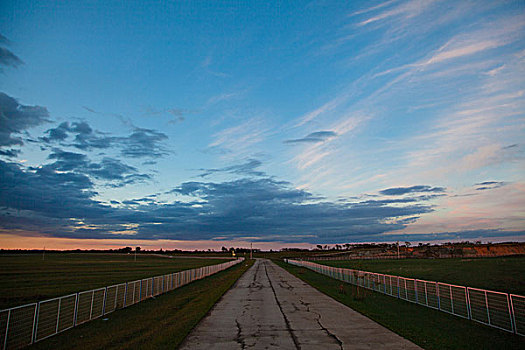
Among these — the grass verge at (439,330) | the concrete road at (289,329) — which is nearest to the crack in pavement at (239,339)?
the concrete road at (289,329)

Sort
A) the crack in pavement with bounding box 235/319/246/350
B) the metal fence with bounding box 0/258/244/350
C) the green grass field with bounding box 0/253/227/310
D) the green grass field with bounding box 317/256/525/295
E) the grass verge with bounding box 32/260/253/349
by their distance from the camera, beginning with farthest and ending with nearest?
the green grass field with bounding box 317/256/525/295
the green grass field with bounding box 0/253/227/310
the metal fence with bounding box 0/258/244/350
the grass verge with bounding box 32/260/253/349
the crack in pavement with bounding box 235/319/246/350

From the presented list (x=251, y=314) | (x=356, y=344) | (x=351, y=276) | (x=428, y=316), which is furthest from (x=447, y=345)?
(x=351, y=276)

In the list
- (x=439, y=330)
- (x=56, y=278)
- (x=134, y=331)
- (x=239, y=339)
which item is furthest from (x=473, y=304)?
(x=56, y=278)

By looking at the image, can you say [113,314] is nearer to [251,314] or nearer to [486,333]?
[251,314]

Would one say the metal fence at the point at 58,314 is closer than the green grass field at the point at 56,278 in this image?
Yes

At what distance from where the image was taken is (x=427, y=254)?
13588 centimetres

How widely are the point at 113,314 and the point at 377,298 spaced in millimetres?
15200

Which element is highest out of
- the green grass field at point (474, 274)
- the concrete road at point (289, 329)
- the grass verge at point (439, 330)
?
the concrete road at point (289, 329)

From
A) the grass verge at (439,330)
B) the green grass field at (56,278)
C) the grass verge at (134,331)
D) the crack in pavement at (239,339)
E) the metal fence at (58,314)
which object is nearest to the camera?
the crack in pavement at (239,339)

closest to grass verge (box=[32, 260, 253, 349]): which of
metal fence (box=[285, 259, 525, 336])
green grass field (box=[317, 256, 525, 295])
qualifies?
metal fence (box=[285, 259, 525, 336])

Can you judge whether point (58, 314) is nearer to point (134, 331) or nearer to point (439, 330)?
point (134, 331)

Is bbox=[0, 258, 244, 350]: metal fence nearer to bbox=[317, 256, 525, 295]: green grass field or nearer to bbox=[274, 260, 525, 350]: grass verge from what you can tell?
bbox=[274, 260, 525, 350]: grass verge

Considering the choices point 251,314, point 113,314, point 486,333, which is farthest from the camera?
point 113,314

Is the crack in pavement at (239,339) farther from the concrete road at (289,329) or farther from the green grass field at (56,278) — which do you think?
the green grass field at (56,278)
